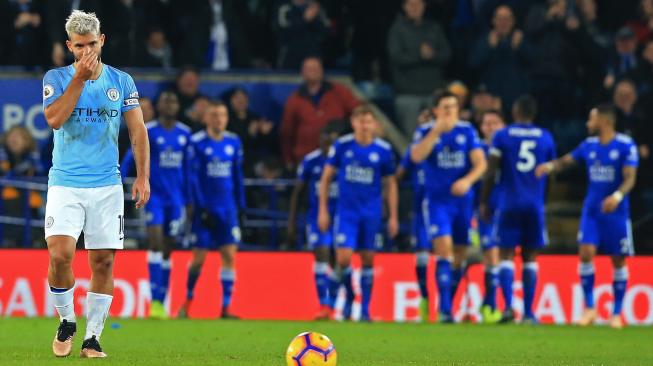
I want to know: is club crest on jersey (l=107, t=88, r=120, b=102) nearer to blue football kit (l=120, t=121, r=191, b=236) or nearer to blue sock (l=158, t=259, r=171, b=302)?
blue football kit (l=120, t=121, r=191, b=236)

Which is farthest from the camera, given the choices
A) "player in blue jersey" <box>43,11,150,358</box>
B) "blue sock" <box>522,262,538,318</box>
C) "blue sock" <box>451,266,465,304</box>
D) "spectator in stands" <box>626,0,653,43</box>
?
"spectator in stands" <box>626,0,653,43</box>

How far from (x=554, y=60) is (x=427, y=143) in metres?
5.19

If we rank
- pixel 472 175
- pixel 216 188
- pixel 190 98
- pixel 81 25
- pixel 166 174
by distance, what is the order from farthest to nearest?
1. pixel 190 98
2. pixel 216 188
3. pixel 166 174
4. pixel 472 175
5. pixel 81 25

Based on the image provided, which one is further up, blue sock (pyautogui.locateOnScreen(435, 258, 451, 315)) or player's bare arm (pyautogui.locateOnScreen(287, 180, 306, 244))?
player's bare arm (pyautogui.locateOnScreen(287, 180, 306, 244))

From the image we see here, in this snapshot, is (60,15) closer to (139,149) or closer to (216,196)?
(216,196)

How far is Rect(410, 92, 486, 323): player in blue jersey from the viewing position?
1566cm

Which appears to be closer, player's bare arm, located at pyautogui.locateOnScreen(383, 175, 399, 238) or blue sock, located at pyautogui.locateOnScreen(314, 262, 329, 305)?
player's bare arm, located at pyautogui.locateOnScreen(383, 175, 399, 238)

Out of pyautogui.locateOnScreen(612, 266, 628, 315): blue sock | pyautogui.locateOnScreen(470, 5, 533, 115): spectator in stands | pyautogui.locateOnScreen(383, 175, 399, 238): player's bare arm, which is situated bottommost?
pyautogui.locateOnScreen(612, 266, 628, 315): blue sock

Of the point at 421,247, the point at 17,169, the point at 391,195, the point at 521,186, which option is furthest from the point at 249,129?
the point at 521,186

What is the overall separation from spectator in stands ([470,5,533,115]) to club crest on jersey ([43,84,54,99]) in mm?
11629

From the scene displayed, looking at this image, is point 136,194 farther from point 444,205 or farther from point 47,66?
point 47,66

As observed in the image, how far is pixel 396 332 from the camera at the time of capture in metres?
14.0

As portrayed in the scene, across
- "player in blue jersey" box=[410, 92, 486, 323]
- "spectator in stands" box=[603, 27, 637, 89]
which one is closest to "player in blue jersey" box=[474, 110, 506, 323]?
"player in blue jersey" box=[410, 92, 486, 323]

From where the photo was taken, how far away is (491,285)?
16.5m
